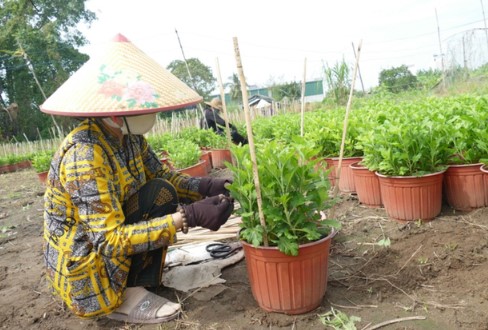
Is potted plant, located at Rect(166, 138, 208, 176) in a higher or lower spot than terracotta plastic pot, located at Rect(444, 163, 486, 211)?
higher

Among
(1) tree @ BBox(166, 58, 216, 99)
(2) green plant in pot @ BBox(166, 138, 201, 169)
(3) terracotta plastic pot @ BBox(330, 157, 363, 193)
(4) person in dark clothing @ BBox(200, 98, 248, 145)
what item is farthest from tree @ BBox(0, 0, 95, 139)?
(3) terracotta plastic pot @ BBox(330, 157, 363, 193)

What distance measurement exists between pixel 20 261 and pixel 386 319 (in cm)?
348

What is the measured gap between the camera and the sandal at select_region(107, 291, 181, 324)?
241cm

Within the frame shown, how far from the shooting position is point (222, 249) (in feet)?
11.0

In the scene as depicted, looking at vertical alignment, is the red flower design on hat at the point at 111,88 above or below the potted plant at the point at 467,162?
above

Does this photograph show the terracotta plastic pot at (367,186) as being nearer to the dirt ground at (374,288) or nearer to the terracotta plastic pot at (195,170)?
the dirt ground at (374,288)

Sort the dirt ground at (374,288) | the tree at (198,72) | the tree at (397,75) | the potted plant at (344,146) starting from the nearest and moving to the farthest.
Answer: the dirt ground at (374,288), the potted plant at (344,146), the tree at (397,75), the tree at (198,72)

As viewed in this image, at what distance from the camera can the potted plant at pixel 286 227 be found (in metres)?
2.12

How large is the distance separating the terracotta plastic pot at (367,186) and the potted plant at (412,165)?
404 mm

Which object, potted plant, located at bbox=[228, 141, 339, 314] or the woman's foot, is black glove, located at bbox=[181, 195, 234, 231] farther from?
the woman's foot

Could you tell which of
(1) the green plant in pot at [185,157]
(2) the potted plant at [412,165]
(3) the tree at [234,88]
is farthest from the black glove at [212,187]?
(3) the tree at [234,88]

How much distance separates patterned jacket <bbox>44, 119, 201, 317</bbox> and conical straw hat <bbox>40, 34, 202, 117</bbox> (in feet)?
0.81

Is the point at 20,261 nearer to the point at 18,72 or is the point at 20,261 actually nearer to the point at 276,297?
the point at 276,297

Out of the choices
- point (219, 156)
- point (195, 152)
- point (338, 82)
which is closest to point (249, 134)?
point (195, 152)
